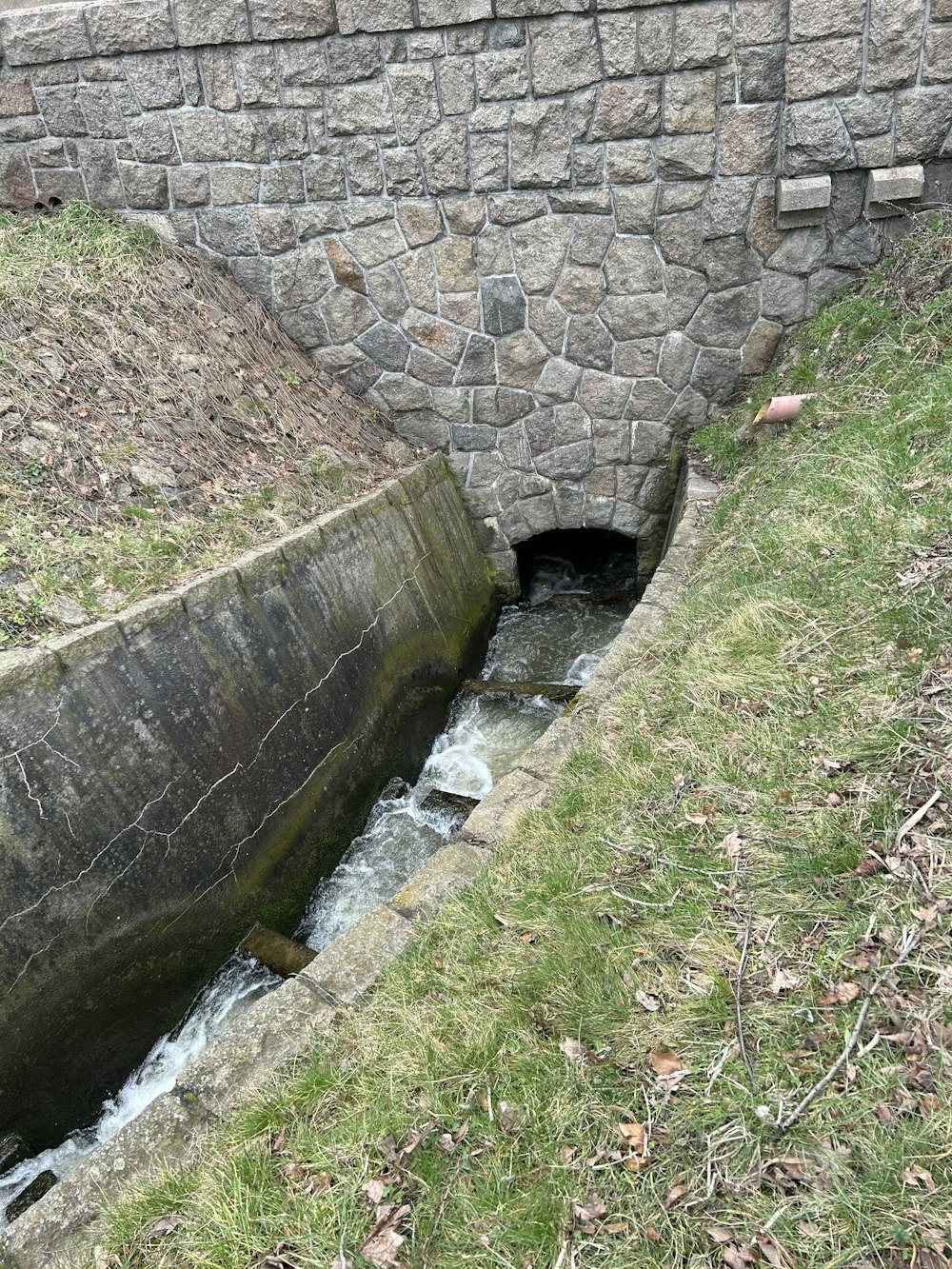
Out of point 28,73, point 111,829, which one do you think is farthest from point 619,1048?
point 28,73

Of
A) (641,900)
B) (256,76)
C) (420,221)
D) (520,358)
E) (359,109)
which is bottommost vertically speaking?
(641,900)

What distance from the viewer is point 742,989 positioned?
1955mm

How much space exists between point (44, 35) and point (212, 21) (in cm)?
132

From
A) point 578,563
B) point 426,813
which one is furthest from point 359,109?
point 426,813

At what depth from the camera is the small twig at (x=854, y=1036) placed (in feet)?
5.50

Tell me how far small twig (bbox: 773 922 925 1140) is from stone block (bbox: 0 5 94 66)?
23.2ft

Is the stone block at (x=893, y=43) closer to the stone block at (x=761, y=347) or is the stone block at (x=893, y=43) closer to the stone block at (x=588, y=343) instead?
the stone block at (x=761, y=347)

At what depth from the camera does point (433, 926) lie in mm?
2688

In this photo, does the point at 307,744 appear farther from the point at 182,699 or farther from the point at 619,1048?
the point at 619,1048

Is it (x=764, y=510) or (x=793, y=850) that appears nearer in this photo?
(x=793, y=850)

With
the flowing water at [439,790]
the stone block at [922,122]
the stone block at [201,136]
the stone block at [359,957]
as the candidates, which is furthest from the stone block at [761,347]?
the stone block at [359,957]

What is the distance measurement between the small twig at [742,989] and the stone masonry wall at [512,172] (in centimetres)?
467

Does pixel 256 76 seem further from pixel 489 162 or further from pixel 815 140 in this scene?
pixel 815 140

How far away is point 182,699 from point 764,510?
3.11 meters
